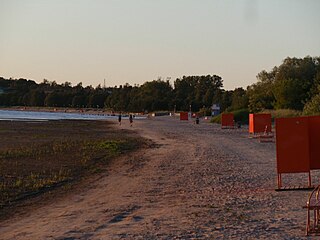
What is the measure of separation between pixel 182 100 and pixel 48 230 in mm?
121344

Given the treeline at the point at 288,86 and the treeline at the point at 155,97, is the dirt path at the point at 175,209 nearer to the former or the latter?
the treeline at the point at 288,86

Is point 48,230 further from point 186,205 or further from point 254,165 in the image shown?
point 254,165

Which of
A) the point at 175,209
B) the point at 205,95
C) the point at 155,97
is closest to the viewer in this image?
the point at 175,209

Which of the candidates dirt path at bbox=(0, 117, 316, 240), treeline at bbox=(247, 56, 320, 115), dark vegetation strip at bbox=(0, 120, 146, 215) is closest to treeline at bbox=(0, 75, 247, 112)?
treeline at bbox=(247, 56, 320, 115)

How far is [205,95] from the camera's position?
127m

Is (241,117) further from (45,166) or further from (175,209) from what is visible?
(175,209)

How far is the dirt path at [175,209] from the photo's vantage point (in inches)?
357

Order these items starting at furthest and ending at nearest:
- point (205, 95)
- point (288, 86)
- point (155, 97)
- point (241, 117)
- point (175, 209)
Answer: point (155, 97) < point (205, 95) < point (241, 117) < point (288, 86) < point (175, 209)

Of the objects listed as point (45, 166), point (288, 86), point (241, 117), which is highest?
point (288, 86)

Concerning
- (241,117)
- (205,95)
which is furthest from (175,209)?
(205,95)

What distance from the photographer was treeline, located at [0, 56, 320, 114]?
61.4m

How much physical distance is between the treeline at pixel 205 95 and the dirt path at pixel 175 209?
28622mm

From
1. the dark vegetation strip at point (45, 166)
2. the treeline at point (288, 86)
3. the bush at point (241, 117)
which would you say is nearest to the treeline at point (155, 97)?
the treeline at point (288, 86)

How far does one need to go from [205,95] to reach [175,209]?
11622cm
